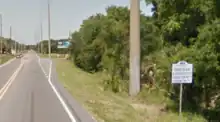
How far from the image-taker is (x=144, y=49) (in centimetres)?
3020

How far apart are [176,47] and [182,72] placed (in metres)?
6.70

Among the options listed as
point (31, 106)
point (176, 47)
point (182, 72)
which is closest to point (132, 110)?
point (176, 47)

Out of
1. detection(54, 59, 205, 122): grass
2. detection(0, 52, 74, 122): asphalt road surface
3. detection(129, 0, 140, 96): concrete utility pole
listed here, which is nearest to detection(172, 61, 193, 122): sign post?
detection(54, 59, 205, 122): grass

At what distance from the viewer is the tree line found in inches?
604

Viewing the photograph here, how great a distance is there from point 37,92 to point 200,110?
886 centimetres

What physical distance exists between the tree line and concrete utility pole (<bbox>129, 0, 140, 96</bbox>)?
3.56ft

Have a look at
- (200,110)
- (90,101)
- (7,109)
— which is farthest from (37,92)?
(200,110)

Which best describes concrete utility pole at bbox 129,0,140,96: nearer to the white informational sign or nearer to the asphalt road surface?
the asphalt road surface

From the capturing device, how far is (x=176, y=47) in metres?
18.5

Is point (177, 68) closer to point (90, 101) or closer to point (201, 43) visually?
point (201, 43)

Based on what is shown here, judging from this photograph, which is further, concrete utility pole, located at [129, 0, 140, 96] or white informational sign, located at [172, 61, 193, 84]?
concrete utility pole, located at [129, 0, 140, 96]

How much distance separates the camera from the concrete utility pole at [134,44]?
73.5 ft

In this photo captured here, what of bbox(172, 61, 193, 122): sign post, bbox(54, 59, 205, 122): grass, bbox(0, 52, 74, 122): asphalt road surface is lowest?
bbox(54, 59, 205, 122): grass

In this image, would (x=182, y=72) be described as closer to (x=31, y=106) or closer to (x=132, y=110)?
(x=132, y=110)
